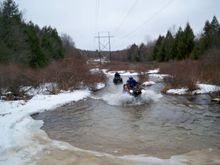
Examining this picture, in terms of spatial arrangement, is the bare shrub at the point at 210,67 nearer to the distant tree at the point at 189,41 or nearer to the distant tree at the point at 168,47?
the distant tree at the point at 189,41

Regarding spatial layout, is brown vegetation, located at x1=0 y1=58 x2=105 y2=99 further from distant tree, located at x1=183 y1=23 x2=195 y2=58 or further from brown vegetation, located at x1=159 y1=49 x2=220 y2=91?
distant tree, located at x1=183 y1=23 x2=195 y2=58

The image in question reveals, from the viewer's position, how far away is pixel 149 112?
15188 mm

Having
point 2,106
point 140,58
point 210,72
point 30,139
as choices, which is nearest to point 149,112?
point 30,139

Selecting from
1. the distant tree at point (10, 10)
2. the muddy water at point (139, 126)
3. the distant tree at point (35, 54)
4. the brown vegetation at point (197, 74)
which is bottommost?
the muddy water at point (139, 126)

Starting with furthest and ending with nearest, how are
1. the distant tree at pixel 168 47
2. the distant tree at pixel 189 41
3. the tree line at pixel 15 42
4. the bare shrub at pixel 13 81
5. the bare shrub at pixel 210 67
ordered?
1. the distant tree at pixel 168 47
2. the distant tree at pixel 189 41
3. the tree line at pixel 15 42
4. the bare shrub at pixel 210 67
5. the bare shrub at pixel 13 81

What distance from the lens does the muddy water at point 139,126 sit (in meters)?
9.09

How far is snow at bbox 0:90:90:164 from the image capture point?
873 centimetres

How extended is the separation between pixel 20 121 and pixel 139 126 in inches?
217

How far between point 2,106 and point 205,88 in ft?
48.9

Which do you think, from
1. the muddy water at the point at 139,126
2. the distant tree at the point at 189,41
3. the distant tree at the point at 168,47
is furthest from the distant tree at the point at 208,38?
the muddy water at the point at 139,126

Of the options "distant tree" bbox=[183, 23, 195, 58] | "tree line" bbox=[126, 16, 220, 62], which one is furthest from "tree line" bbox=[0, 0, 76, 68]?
"distant tree" bbox=[183, 23, 195, 58]

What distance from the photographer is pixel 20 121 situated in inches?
508

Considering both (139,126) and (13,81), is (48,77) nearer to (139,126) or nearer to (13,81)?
(13,81)

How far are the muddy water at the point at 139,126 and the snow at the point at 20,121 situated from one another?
75 centimetres
